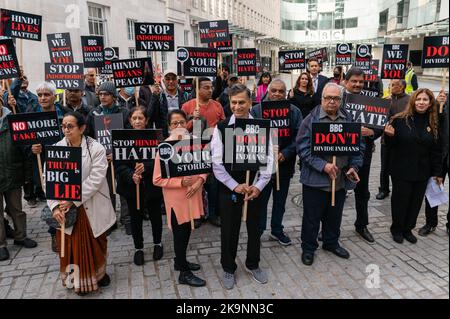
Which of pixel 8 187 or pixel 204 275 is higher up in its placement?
pixel 8 187

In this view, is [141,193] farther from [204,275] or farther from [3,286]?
[3,286]

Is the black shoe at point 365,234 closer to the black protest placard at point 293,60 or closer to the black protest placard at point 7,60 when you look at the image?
the black protest placard at point 293,60

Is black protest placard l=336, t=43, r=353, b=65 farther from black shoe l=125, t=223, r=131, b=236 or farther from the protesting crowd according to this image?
black shoe l=125, t=223, r=131, b=236

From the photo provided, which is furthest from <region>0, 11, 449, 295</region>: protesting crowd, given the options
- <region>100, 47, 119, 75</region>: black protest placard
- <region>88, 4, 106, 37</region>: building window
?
<region>88, 4, 106, 37</region>: building window

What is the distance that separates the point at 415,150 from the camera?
16.7 ft

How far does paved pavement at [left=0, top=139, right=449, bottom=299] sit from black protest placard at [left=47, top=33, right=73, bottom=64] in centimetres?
426

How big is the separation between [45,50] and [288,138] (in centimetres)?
1090

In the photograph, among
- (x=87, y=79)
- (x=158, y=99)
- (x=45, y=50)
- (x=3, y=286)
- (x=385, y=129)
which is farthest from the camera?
(x=45, y=50)

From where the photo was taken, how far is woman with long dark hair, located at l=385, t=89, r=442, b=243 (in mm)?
5035

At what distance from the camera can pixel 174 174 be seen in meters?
4.07

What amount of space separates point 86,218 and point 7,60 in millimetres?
3727

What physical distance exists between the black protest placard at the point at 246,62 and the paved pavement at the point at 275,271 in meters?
5.66
